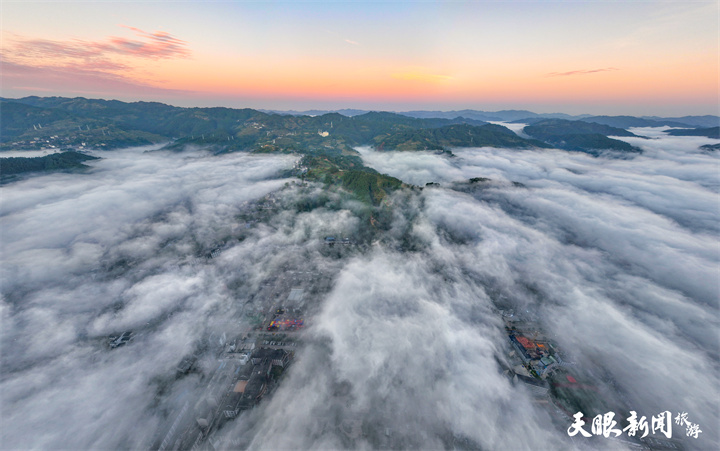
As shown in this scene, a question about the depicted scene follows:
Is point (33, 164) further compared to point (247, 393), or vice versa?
point (33, 164)

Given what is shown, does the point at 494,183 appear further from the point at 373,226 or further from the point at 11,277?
the point at 11,277

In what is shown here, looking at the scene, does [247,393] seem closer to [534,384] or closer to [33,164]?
[534,384]

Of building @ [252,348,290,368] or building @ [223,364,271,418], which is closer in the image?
building @ [223,364,271,418]

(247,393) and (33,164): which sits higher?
(33,164)

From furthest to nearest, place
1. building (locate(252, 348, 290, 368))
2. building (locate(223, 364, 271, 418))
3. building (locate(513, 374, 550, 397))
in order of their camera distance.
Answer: building (locate(252, 348, 290, 368)), building (locate(513, 374, 550, 397)), building (locate(223, 364, 271, 418))

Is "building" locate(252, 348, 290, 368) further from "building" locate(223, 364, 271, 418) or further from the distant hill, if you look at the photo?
the distant hill

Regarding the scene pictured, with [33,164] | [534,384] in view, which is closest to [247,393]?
[534,384]

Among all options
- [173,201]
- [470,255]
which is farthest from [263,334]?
[173,201]

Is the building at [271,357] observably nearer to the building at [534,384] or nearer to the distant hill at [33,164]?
the building at [534,384]

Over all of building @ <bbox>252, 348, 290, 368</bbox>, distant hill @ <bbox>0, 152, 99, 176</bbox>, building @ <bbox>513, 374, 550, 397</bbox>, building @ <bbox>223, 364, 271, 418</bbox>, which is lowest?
building @ <bbox>513, 374, 550, 397</bbox>

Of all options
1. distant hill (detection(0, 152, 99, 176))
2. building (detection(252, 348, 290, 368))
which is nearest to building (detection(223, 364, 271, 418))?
building (detection(252, 348, 290, 368))

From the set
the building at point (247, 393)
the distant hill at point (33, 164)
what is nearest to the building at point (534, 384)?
the building at point (247, 393)
